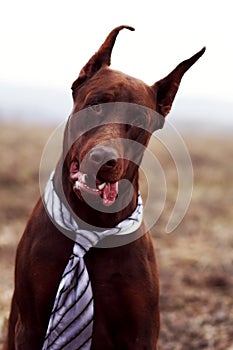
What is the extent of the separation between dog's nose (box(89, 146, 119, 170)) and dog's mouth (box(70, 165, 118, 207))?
14 centimetres

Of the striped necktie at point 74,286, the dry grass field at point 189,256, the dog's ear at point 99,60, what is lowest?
the dry grass field at point 189,256

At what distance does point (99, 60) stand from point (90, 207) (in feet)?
2.87

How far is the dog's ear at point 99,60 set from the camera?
481 centimetres

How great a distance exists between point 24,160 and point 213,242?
905 cm

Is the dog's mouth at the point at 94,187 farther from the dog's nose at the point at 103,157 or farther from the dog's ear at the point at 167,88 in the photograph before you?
the dog's ear at the point at 167,88

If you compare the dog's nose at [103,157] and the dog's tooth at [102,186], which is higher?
the dog's nose at [103,157]

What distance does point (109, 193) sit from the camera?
446cm

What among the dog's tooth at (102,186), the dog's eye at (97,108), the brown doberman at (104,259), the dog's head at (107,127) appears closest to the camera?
the dog's head at (107,127)

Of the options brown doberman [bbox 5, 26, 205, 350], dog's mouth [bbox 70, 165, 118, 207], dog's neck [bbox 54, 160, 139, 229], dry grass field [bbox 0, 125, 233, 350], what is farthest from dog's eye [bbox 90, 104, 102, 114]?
dry grass field [bbox 0, 125, 233, 350]

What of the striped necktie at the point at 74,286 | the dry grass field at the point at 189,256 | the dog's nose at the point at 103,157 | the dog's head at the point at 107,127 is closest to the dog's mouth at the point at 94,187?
the dog's head at the point at 107,127

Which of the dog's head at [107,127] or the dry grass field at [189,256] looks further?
the dry grass field at [189,256]

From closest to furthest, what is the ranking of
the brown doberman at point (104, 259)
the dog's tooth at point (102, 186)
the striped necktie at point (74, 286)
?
the dog's tooth at point (102, 186)
the brown doberman at point (104, 259)
the striped necktie at point (74, 286)

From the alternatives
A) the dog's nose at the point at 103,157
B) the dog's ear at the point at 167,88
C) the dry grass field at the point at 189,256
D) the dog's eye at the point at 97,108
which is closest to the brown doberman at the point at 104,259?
the dog's ear at the point at 167,88

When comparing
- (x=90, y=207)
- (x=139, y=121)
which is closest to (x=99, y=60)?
(x=139, y=121)
